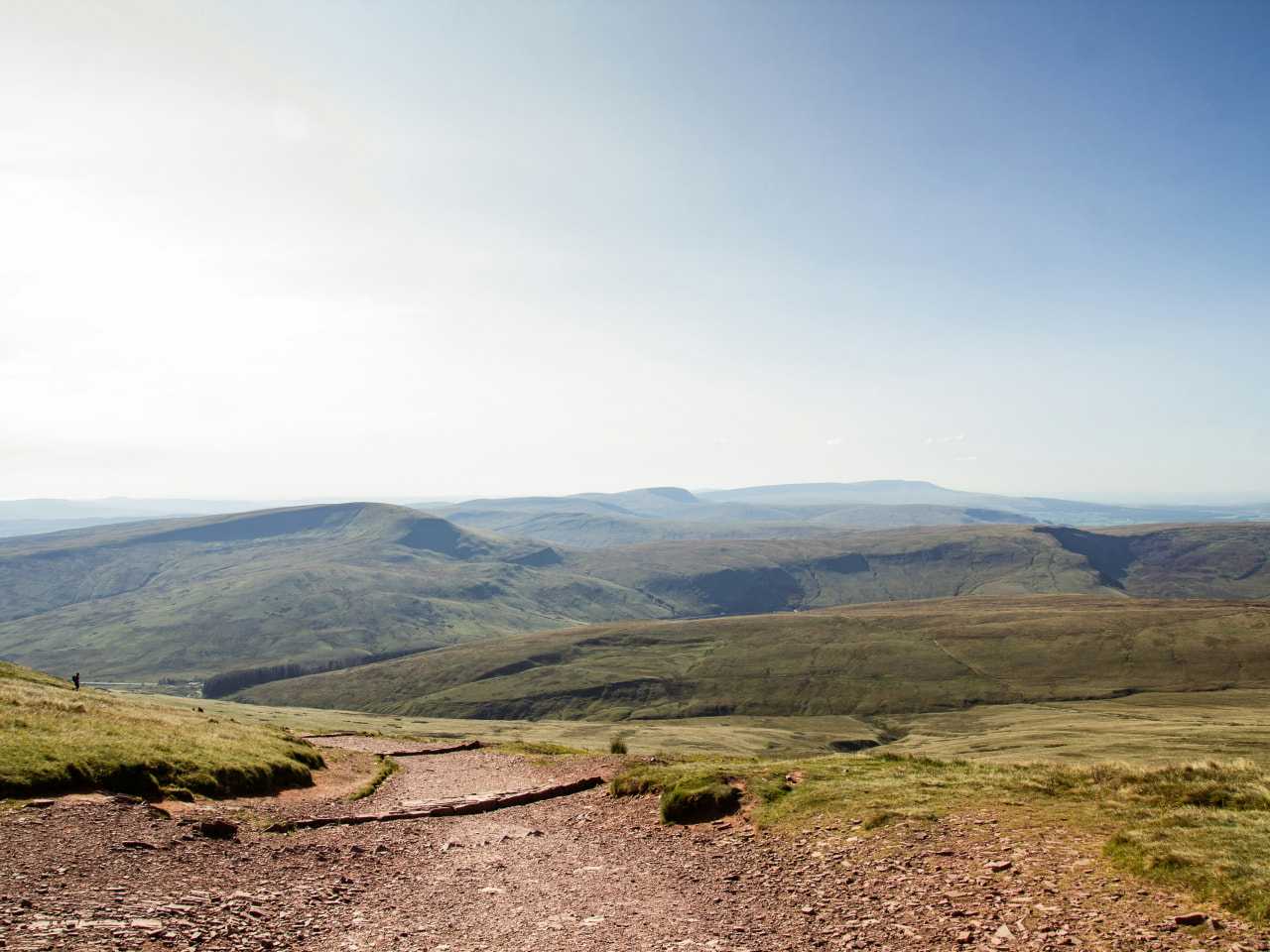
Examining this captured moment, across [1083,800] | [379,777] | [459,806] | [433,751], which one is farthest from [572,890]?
[433,751]

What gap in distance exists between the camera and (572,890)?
56.4 ft

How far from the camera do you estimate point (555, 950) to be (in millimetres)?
13531

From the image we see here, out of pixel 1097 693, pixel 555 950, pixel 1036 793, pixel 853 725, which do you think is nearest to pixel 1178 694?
pixel 1097 693

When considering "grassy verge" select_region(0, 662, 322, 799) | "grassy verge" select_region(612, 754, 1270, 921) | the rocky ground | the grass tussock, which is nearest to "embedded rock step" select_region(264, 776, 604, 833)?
the rocky ground

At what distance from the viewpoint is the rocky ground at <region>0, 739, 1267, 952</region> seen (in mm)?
12906

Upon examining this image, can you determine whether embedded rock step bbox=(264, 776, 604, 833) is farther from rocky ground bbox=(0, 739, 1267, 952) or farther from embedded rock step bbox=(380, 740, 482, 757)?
embedded rock step bbox=(380, 740, 482, 757)

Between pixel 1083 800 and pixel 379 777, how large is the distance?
3143 centimetres

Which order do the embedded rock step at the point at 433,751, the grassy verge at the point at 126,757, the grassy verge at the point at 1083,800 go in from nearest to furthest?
the grassy verge at the point at 1083,800, the grassy verge at the point at 126,757, the embedded rock step at the point at 433,751

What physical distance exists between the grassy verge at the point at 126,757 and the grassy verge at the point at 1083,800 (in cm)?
1593

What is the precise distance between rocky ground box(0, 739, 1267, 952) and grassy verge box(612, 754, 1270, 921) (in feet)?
2.64

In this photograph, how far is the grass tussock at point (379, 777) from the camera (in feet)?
102

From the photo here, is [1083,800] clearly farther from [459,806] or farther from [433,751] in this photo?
[433,751]

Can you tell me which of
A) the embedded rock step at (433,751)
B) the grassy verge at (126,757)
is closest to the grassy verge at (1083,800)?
the grassy verge at (126,757)

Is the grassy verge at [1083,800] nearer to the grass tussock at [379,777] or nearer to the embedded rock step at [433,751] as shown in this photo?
the grass tussock at [379,777]
